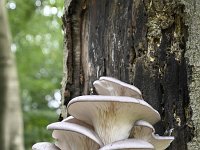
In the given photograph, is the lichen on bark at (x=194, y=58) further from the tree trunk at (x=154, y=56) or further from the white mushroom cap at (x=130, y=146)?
the white mushroom cap at (x=130, y=146)

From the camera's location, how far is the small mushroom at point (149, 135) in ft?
6.00

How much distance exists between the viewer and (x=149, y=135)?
1884mm

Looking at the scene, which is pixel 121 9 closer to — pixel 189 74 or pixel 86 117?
pixel 189 74

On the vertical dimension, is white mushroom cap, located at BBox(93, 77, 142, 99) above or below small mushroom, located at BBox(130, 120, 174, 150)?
above

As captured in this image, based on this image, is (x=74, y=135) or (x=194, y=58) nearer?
(x=74, y=135)

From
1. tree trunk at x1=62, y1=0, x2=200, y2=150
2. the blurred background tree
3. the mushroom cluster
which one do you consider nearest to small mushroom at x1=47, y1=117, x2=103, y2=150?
the mushroom cluster

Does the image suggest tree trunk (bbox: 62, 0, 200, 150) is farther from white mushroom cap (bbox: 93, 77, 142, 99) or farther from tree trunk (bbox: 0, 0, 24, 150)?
tree trunk (bbox: 0, 0, 24, 150)

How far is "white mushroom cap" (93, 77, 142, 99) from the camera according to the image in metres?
1.83

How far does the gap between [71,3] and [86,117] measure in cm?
85

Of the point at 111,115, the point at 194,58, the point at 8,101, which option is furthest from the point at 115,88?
the point at 8,101

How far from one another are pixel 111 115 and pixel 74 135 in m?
0.19

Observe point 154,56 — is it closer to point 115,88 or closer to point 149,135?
point 115,88

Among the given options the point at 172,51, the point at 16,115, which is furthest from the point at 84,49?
the point at 16,115

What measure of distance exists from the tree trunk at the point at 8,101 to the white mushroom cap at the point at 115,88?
369 centimetres
